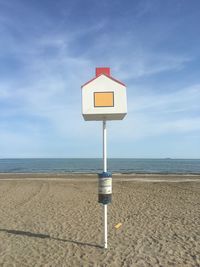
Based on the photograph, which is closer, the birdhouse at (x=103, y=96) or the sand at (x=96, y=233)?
the sand at (x=96, y=233)

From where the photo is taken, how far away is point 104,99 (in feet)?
24.1

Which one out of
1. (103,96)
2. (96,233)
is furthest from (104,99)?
(96,233)

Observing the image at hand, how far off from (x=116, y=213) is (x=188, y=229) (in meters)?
2.98

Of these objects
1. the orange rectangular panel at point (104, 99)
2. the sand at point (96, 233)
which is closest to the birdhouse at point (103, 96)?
the orange rectangular panel at point (104, 99)

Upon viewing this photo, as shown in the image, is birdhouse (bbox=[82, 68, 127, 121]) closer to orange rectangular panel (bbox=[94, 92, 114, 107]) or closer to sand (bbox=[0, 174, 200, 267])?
orange rectangular panel (bbox=[94, 92, 114, 107])

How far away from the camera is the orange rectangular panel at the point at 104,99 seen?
24.0 ft

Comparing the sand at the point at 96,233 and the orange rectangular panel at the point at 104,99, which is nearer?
the sand at the point at 96,233

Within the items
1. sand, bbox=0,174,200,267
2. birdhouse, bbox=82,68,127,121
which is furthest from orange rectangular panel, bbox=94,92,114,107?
sand, bbox=0,174,200,267

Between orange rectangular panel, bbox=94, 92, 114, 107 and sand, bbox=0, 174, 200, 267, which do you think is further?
orange rectangular panel, bbox=94, 92, 114, 107

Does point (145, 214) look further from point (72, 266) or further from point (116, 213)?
point (72, 266)

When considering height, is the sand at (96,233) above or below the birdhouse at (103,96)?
below

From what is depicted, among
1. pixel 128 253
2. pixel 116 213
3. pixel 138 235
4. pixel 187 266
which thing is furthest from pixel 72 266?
pixel 116 213

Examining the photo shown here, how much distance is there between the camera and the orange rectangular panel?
7.31 m

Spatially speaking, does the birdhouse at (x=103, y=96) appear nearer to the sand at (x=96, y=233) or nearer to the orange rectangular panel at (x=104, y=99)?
the orange rectangular panel at (x=104, y=99)
